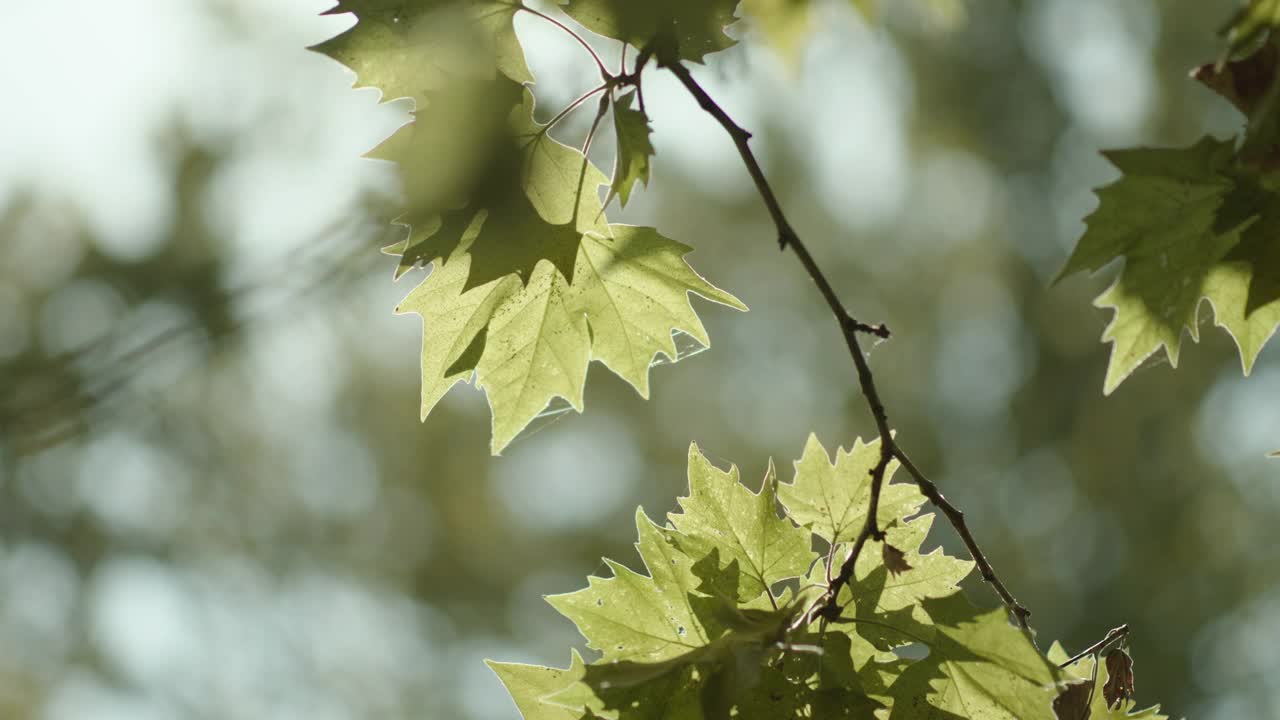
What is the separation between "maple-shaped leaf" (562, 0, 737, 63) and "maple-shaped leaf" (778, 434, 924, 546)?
0.54 m

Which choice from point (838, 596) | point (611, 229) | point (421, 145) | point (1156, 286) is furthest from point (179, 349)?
point (1156, 286)

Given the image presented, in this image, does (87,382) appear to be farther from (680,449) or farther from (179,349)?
(680,449)

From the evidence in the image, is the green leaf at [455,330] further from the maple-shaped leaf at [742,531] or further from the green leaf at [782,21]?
the green leaf at [782,21]

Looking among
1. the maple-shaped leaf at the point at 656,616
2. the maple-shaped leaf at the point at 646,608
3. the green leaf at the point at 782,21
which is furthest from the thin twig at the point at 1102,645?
the green leaf at the point at 782,21

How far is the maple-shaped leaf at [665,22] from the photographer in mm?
1156

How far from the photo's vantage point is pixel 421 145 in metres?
1.20

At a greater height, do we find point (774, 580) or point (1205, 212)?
point (1205, 212)

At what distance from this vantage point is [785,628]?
1068mm

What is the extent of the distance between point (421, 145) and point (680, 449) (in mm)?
8572

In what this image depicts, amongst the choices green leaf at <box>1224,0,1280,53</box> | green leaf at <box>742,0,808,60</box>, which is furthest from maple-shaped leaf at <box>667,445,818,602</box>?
green leaf at <box>742,0,808,60</box>

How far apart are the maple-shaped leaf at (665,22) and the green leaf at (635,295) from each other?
0.25m

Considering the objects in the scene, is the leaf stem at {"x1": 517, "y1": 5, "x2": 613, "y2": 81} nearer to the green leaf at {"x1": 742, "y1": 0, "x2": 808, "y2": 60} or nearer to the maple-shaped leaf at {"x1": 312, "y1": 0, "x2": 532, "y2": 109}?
the maple-shaped leaf at {"x1": 312, "y1": 0, "x2": 532, "y2": 109}

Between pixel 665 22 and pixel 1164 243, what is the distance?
26.6 inches

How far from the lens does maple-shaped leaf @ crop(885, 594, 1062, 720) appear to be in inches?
44.2
